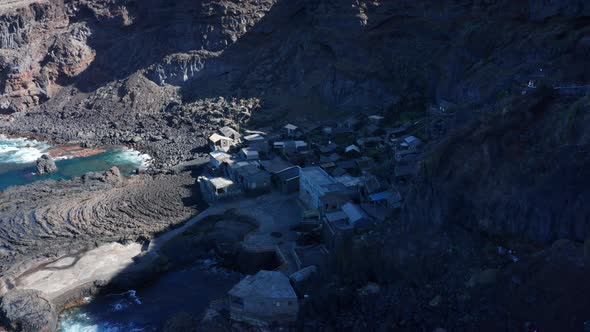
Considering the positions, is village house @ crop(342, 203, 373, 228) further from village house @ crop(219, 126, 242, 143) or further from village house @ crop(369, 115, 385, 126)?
village house @ crop(219, 126, 242, 143)

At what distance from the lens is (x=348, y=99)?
154 feet

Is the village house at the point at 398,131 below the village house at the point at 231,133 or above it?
above

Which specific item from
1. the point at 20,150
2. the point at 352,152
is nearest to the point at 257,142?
the point at 352,152

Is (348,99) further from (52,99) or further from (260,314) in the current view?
(52,99)

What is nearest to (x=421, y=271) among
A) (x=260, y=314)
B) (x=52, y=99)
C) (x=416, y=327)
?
(x=416, y=327)

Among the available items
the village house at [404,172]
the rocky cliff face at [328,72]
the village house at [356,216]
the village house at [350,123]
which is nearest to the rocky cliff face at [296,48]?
the rocky cliff face at [328,72]

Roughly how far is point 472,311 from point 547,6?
86.6 feet

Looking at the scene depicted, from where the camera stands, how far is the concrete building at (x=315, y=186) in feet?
96.8

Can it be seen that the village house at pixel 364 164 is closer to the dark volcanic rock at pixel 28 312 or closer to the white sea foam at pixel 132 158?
the dark volcanic rock at pixel 28 312

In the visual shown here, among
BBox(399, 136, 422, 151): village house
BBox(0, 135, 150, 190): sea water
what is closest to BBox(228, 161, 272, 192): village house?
BBox(399, 136, 422, 151): village house

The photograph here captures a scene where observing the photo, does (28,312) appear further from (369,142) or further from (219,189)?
(369,142)

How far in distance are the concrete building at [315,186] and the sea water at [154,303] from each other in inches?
251

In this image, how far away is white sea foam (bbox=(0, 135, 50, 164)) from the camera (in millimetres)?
48625

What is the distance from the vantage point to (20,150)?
2025 inches
